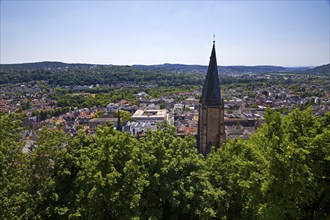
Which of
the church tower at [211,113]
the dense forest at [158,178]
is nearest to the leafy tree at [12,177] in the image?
the dense forest at [158,178]

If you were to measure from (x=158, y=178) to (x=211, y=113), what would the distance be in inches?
661

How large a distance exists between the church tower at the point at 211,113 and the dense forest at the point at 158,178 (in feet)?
42.5

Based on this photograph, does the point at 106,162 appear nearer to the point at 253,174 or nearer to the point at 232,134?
the point at 253,174

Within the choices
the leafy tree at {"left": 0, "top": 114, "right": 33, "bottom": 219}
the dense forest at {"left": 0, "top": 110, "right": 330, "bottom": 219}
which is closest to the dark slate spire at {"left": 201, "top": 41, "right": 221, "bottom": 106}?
the dense forest at {"left": 0, "top": 110, "right": 330, "bottom": 219}

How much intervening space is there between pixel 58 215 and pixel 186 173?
657 cm

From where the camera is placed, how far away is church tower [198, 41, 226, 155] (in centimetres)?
2827

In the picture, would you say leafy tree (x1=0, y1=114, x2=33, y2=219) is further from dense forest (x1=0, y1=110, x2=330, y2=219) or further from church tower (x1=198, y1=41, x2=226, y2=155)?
church tower (x1=198, y1=41, x2=226, y2=155)

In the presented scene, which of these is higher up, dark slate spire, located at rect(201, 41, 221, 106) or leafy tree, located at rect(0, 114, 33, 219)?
dark slate spire, located at rect(201, 41, 221, 106)

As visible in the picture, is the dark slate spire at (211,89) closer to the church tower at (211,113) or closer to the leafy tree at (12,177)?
the church tower at (211,113)

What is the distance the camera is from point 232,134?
55.9m

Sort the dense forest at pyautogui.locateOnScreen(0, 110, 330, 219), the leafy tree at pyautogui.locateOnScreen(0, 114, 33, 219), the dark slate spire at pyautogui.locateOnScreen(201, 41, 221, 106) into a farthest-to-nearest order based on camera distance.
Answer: the dark slate spire at pyautogui.locateOnScreen(201, 41, 221, 106) → the leafy tree at pyautogui.locateOnScreen(0, 114, 33, 219) → the dense forest at pyautogui.locateOnScreen(0, 110, 330, 219)

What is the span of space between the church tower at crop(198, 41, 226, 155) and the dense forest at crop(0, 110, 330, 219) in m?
13.0

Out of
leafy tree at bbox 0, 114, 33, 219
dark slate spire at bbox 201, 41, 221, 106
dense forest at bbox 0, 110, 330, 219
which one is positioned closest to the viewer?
dense forest at bbox 0, 110, 330, 219

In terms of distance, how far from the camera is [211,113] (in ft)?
94.4
